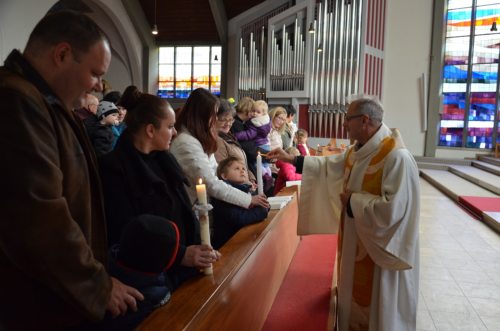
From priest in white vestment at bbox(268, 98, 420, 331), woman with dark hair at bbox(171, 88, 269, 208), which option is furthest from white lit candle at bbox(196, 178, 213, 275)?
priest in white vestment at bbox(268, 98, 420, 331)

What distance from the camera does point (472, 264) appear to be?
427 cm

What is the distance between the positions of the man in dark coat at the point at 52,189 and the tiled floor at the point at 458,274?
2.68 metres

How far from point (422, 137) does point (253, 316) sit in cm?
1076

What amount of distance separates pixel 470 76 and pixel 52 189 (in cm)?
1259

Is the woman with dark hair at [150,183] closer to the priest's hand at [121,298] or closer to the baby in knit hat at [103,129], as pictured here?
the priest's hand at [121,298]

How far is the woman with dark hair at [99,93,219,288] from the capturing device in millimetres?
1388

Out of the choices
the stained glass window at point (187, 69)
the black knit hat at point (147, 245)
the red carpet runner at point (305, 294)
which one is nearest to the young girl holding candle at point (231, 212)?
the red carpet runner at point (305, 294)

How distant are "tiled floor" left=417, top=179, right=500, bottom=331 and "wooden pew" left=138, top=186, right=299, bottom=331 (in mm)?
1426

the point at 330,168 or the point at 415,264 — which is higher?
the point at 330,168

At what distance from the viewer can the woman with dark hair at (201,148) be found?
2.10 meters

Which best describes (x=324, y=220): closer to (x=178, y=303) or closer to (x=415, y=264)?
(x=415, y=264)

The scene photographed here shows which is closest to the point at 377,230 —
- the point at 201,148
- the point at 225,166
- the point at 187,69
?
the point at 225,166

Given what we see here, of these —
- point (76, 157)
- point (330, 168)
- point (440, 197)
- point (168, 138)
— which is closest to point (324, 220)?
point (330, 168)

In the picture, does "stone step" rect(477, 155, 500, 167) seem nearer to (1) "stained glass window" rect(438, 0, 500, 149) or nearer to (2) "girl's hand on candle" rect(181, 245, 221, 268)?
(1) "stained glass window" rect(438, 0, 500, 149)
